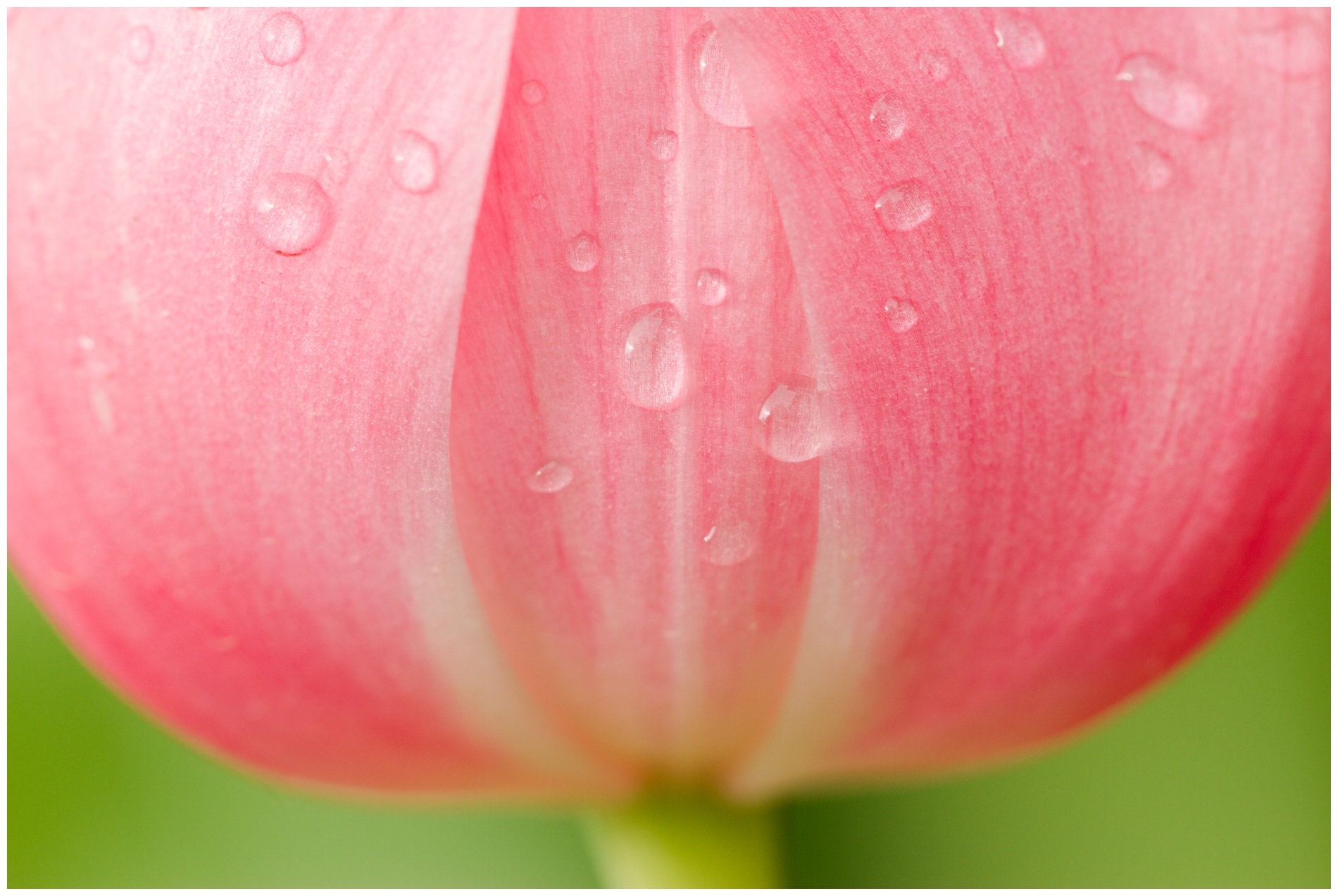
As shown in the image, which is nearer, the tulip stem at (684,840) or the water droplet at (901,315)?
the water droplet at (901,315)

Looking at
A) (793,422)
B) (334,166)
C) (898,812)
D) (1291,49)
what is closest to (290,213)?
(334,166)

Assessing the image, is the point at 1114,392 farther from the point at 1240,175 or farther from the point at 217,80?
the point at 217,80

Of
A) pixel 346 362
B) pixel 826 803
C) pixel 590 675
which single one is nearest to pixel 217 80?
pixel 346 362

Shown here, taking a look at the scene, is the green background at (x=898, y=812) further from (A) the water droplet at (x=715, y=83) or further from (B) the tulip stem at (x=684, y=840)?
(A) the water droplet at (x=715, y=83)

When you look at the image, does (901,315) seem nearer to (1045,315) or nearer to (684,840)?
(1045,315)

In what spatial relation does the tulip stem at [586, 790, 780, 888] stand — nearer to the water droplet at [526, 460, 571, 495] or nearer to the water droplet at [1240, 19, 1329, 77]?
the water droplet at [526, 460, 571, 495]

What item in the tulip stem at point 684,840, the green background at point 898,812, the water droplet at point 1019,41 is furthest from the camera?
the green background at point 898,812

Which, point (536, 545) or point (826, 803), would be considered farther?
point (826, 803)

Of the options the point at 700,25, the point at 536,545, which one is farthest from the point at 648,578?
the point at 700,25

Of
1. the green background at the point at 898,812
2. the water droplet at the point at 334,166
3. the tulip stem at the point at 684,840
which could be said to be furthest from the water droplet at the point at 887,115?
the green background at the point at 898,812
